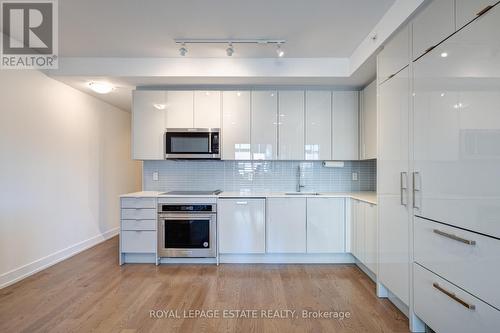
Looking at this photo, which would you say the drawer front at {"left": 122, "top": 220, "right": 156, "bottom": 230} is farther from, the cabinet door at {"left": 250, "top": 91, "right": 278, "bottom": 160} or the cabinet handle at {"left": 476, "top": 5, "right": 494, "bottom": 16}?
the cabinet handle at {"left": 476, "top": 5, "right": 494, "bottom": 16}

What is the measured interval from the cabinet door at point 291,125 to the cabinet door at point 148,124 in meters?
1.61

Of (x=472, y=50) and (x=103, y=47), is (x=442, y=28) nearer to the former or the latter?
(x=472, y=50)

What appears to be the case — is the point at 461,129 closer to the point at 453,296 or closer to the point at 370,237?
the point at 453,296

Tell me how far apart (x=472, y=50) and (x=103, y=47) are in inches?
129

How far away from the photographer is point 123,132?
5.03 m

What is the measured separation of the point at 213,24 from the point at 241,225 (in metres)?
2.25

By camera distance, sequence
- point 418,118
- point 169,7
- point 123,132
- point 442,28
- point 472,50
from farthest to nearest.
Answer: point 123,132, point 169,7, point 418,118, point 442,28, point 472,50

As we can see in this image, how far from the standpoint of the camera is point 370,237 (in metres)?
2.73

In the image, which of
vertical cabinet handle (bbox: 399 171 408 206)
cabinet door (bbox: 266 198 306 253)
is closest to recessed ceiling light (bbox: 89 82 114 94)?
cabinet door (bbox: 266 198 306 253)

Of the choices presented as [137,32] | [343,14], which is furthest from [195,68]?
[343,14]

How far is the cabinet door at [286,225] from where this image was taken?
10.7ft

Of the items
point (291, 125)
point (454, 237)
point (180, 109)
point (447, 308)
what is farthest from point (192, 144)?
point (447, 308)

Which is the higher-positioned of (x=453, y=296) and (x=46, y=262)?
(x=453, y=296)

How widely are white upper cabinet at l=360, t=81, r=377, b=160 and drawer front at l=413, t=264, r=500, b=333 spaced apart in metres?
1.62
